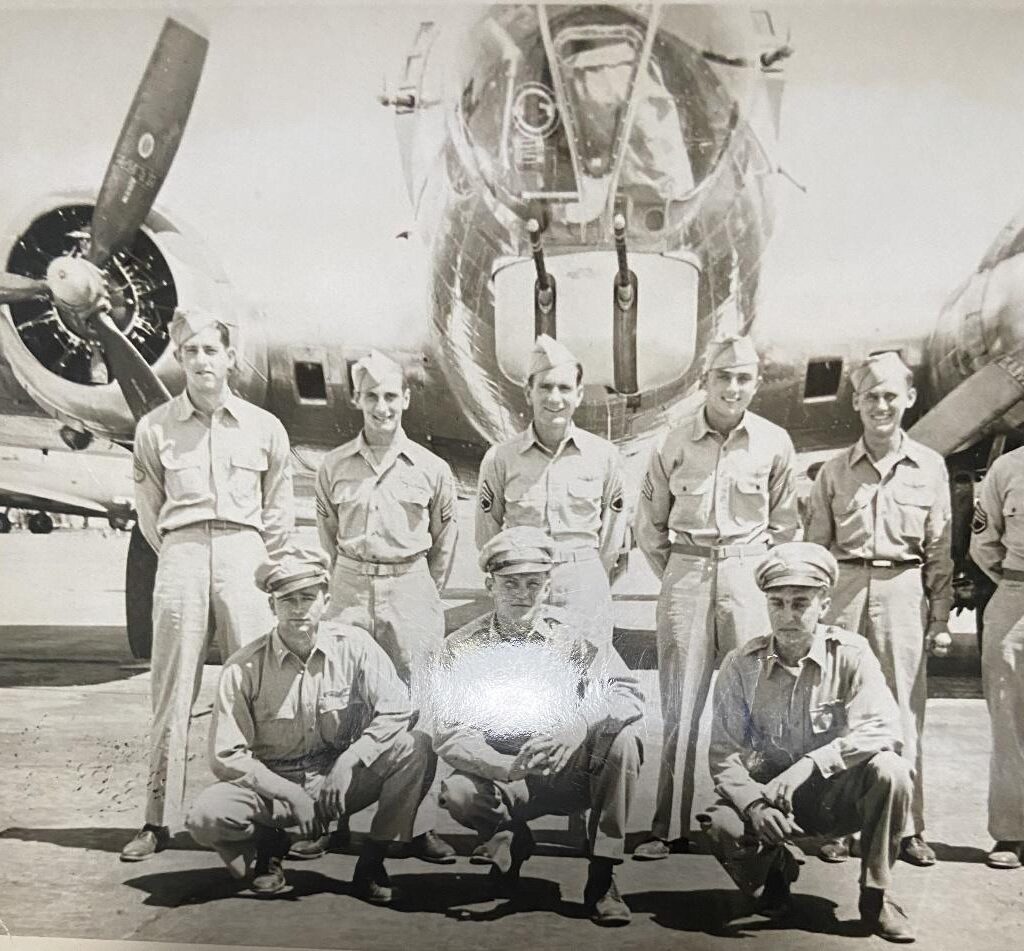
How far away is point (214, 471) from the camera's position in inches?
149

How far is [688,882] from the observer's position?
11.6 ft

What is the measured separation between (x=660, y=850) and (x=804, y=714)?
611 millimetres

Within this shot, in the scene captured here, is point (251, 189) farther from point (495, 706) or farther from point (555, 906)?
point (555, 906)

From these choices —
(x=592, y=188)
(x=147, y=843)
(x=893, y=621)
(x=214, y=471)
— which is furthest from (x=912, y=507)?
(x=147, y=843)

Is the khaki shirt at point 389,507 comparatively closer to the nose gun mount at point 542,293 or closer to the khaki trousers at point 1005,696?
the nose gun mount at point 542,293

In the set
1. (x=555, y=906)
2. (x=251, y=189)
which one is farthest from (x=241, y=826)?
(x=251, y=189)

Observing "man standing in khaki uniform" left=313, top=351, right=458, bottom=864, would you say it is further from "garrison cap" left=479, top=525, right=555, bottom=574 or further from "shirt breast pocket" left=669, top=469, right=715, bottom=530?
"shirt breast pocket" left=669, top=469, right=715, bottom=530

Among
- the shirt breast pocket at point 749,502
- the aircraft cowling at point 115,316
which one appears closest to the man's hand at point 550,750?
the shirt breast pocket at point 749,502

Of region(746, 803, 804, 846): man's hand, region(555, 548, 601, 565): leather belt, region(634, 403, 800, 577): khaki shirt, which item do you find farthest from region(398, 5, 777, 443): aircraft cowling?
region(746, 803, 804, 846): man's hand

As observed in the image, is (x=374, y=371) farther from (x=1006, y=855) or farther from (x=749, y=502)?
(x=1006, y=855)

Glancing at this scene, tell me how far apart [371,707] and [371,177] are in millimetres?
1717

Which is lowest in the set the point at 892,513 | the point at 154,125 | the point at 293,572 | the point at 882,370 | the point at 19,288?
the point at 293,572

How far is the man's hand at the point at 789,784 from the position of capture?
3.45m

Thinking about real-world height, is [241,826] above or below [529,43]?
below
